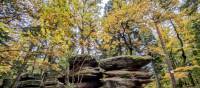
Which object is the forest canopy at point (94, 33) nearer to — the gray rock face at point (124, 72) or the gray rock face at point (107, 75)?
the gray rock face at point (107, 75)

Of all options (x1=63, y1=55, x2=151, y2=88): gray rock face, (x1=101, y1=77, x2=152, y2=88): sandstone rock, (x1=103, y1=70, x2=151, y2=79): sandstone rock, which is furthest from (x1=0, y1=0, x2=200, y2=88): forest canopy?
(x1=101, y1=77, x2=152, y2=88): sandstone rock

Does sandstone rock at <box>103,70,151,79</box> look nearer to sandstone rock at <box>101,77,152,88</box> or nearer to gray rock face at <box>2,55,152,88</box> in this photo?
gray rock face at <box>2,55,152,88</box>

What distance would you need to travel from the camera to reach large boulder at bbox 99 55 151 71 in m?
20.3

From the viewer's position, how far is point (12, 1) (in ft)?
24.8

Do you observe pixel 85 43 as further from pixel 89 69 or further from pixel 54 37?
pixel 89 69

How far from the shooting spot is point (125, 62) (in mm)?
20328

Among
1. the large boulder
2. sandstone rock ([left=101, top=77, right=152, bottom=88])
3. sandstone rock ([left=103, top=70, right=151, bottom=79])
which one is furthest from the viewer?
the large boulder

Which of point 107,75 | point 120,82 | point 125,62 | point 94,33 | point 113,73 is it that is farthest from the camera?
point 107,75

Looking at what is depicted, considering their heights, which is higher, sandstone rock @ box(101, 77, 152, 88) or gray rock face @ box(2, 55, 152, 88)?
gray rock face @ box(2, 55, 152, 88)

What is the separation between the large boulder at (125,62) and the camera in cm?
2028

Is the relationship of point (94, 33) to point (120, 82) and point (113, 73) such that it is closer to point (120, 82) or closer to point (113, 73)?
point (120, 82)

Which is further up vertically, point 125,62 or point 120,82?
point 125,62

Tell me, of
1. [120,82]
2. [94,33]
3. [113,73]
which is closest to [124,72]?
[113,73]

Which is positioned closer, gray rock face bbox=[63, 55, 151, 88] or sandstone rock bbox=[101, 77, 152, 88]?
sandstone rock bbox=[101, 77, 152, 88]
